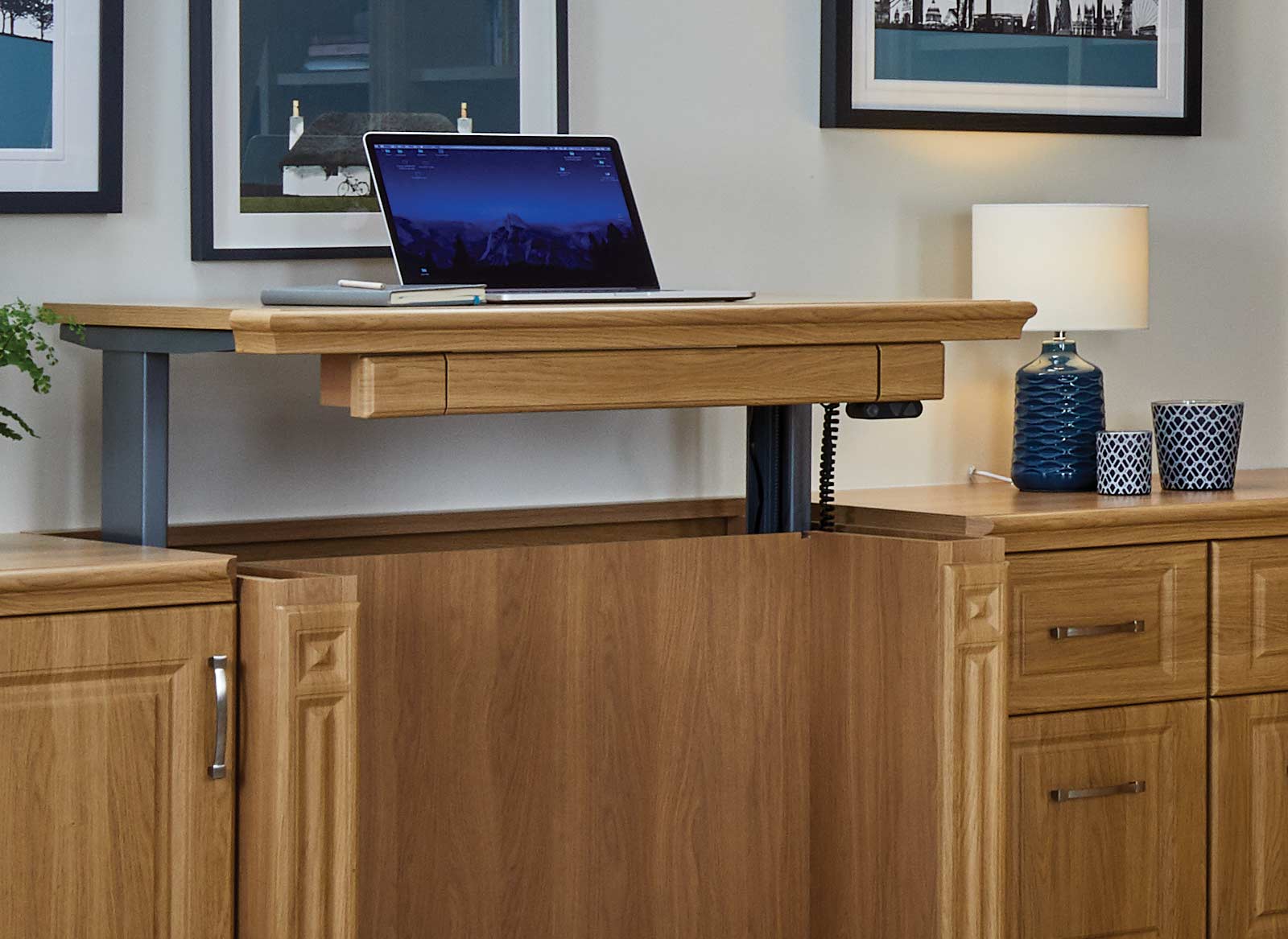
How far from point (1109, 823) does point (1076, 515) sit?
1.44ft

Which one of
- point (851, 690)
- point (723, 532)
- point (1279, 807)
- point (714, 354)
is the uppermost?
point (714, 354)

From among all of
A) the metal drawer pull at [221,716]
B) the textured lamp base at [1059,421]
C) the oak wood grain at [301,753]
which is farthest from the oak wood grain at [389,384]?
the textured lamp base at [1059,421]

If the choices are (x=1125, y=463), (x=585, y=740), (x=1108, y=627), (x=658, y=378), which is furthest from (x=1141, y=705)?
(x=658, y=378)

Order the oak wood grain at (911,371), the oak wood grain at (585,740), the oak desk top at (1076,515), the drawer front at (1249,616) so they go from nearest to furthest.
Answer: the oak wood grain at (911,371) → the oak wood grain at (585,740) → the oak desk top at (1076,515) → the drawer front at (1249,616)

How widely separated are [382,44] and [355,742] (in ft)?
3.29

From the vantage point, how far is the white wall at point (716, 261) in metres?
2.47

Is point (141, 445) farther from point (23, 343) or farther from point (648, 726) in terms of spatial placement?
point (648, 726)

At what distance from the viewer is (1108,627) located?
2660 mm

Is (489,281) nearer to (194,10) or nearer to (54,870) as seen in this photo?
(194,10)

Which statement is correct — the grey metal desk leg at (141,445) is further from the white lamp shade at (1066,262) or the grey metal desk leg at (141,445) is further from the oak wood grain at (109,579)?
the white lamp shade at (1066,262)

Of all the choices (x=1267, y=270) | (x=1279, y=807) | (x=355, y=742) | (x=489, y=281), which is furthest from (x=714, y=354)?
(x=1267, y=270)

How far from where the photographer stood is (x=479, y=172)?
239 centimetres

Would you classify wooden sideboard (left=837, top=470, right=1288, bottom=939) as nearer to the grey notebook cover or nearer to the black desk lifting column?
the grey notebook cover

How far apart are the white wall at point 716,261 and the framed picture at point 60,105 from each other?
0.04 metres
